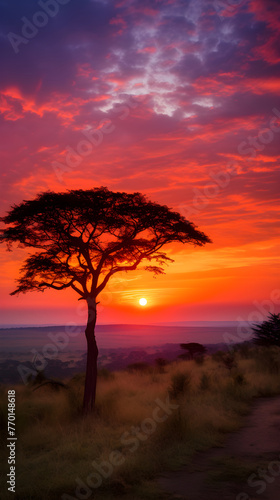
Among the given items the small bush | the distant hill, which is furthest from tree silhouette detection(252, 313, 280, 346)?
the small bush

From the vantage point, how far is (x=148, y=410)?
15195mm

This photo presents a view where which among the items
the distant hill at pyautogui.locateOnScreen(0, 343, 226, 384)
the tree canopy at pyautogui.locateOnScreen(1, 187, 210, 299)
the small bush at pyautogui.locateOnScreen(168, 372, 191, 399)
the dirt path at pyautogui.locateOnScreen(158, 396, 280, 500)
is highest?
the tree canopy at pyautogui.locateOnScreen(1, 187, 210, 299)

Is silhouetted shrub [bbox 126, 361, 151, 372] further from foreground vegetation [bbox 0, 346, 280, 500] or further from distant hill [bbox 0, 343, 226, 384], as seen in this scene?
foreground vegetation [bbox 0, 346, 280, 500]

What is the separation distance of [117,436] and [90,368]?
3.38m

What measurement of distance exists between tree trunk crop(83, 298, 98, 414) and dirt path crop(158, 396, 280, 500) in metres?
4.87

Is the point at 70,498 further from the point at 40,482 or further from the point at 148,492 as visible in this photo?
the point at 148,492

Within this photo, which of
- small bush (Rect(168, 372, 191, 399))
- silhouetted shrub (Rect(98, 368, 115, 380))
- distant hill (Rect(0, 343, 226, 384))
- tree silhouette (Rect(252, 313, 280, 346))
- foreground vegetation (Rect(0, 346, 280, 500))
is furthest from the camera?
distant hill (Rect(0, 343, 226, 384))

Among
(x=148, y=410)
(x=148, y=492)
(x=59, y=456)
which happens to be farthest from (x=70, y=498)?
(x=148, y=410)

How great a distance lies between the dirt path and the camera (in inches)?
313

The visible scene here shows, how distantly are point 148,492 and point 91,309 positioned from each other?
824 centimetres

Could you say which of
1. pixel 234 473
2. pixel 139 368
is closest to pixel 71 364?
pixel 139 368

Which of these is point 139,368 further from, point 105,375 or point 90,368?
point 90,368

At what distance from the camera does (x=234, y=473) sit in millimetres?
9070

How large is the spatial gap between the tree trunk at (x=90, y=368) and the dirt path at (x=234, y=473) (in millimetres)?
4869
